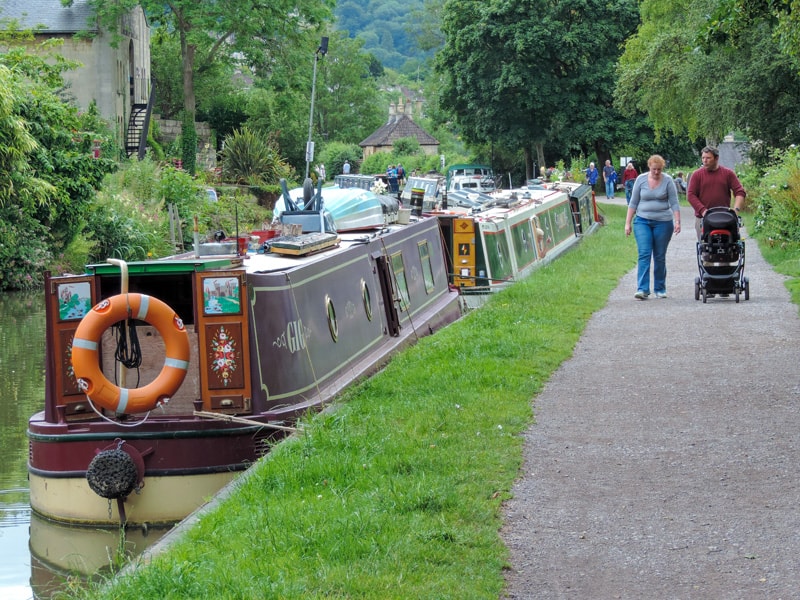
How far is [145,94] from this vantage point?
175 feet

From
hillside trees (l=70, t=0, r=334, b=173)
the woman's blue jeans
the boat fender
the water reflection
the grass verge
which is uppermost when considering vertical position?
hillside trees (l=70, t=0, r=334, b=173)

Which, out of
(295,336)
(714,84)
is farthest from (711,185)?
(714,84)

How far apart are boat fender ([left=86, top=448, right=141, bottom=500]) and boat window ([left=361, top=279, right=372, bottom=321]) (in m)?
4.03

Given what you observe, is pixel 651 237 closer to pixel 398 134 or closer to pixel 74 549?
pixel 74 549

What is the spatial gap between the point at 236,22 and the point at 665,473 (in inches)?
1647

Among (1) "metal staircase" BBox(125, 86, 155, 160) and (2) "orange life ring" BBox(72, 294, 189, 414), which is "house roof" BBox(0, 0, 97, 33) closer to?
(1) "metal staircase" BBox(125, 86, 155, 160)

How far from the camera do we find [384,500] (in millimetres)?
5875

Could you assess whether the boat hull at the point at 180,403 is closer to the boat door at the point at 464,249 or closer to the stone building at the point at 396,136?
the boat door at the point at 464,249

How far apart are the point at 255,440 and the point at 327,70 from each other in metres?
99.3

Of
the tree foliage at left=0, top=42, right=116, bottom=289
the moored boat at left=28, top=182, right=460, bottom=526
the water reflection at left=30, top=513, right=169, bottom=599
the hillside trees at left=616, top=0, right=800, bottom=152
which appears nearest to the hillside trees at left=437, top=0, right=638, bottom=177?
the hillside trees at left=616, top=0, right=800, bottom=152

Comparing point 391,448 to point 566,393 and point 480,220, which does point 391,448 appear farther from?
point 480,220

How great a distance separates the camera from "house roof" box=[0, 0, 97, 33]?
4488 centimetres

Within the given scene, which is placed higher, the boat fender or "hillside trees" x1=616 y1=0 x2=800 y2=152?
"hillside trees" x1=616 y1=0 x2=800 y2=152

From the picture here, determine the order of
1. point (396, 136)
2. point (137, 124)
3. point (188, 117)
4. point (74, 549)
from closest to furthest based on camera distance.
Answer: point (74, 549)
point (188, 117)
point (137, 124)
point (396, 136)
